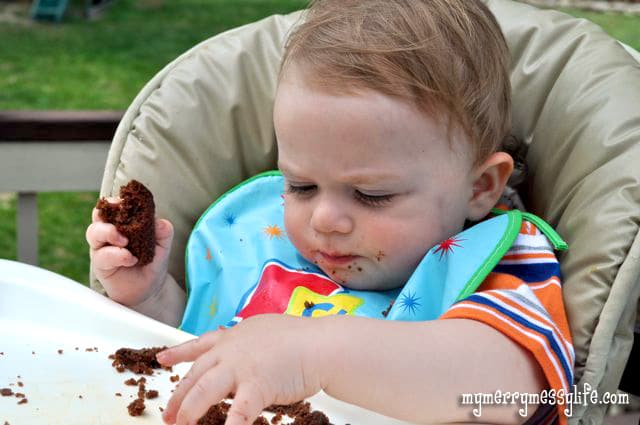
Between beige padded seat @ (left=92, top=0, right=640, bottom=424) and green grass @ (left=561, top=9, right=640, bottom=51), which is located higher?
beige padded seat @ (left=92, top=0, right=640, bottom=424)

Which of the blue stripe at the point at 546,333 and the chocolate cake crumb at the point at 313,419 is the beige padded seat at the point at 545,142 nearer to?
the blue stripe at the point at 546,333

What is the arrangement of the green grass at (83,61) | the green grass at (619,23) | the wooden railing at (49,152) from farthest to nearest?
the green grass at (619,23) < the green grass at (83,61) < the wooden railing at (49,152)

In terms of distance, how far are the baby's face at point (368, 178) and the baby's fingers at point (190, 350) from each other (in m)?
0.33

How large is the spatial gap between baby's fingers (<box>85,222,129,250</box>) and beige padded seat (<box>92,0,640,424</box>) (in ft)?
0.53

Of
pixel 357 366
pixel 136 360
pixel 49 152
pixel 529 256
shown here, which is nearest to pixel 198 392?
pixel 357 366

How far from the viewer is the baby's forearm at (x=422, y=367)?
0.99m

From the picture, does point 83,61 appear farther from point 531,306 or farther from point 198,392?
point 198,392

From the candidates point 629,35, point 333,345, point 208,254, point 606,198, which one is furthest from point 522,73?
point 629,35

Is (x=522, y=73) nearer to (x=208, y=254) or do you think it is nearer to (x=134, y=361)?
(x=208, y=254)

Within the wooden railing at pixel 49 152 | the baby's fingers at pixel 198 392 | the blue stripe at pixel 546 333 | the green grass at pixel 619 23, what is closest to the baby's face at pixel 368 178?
the blue stripe at pixel 546 333

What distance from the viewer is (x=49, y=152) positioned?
204cm

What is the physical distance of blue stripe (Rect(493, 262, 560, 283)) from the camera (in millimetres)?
1258

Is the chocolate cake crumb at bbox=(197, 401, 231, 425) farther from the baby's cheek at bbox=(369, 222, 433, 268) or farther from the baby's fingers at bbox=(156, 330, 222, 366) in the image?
the baby's cheek at bbox=(369, 222, 433, 268)

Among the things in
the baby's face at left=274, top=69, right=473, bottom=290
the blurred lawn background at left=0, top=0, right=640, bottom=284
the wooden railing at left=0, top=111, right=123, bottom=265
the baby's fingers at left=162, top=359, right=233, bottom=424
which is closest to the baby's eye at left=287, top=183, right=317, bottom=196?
the baby's face at left=274, top=69, right=473, bottom=290
